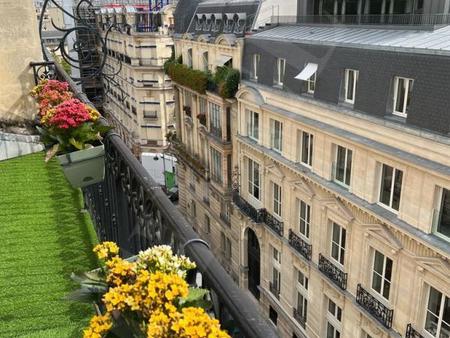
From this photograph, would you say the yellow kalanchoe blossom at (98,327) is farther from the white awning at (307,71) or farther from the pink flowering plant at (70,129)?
the white awning at (307,71)

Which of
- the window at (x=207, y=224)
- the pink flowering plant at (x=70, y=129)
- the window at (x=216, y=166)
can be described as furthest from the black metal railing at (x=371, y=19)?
the window at (x=207, y=224)

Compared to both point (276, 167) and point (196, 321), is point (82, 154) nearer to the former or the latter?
point (196, 321)

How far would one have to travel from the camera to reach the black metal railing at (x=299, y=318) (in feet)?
63.5

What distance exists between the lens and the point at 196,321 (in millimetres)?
1955

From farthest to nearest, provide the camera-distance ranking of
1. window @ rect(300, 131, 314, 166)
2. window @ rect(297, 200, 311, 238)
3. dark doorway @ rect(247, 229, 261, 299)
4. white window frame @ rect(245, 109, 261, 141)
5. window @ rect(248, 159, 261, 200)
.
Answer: dark doorway @ rect(247, 229, 261, 299) < window @ rect(248, 159, 261, 200) < white window frame @ rect(245, 109, 261, 141) < window @ rect(297, 200, 311, 238) < window @ rect(300, 131, 314, 166)

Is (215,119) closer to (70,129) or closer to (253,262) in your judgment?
(253,262)

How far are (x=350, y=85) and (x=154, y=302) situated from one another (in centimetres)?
1366

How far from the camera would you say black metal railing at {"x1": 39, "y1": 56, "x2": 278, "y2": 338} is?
2.26 m

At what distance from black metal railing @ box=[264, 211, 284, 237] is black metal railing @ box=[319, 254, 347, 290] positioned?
10.5ft

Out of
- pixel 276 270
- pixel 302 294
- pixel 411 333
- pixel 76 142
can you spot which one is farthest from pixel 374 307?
pixel 76 142

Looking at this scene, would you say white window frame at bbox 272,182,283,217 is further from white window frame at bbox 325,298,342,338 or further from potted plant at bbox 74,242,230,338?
potted plant at bbox 74,242,230,338

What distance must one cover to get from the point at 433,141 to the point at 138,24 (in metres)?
41.1

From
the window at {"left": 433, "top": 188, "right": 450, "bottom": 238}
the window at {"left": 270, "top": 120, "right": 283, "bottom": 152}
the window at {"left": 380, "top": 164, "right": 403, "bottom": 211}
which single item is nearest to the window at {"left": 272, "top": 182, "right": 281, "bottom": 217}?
the window at {"left": 270, "top": 120, "right": 283, "bottom": 152}

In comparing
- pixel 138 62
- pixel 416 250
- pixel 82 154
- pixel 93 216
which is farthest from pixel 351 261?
pixel 138 62
